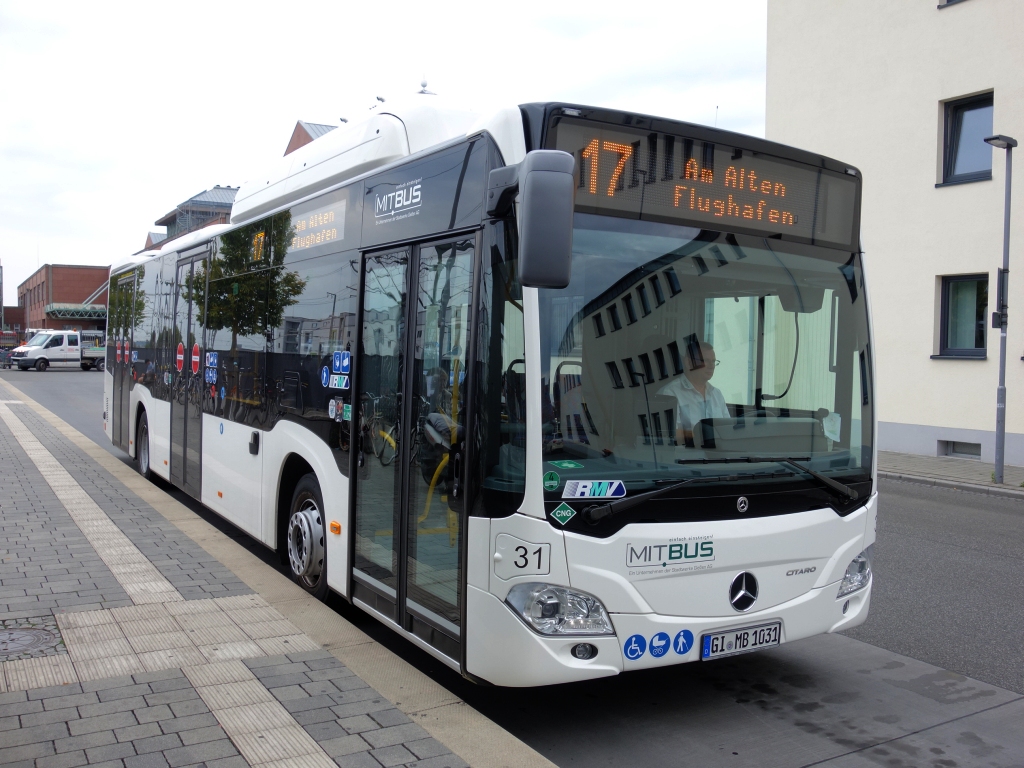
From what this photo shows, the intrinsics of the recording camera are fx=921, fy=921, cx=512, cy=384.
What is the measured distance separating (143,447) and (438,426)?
8.30 m

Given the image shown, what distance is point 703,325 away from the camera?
4.44m

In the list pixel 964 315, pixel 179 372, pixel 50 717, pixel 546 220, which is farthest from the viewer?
pixel 964 315

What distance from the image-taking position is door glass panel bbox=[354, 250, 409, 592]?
16.2 feet

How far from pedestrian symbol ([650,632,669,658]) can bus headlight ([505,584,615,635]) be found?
221 mm

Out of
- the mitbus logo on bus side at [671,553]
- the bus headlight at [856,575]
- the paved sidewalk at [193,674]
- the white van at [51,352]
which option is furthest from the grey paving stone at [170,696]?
the white van at [51,352]

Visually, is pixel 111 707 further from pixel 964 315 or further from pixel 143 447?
pixel 964 315

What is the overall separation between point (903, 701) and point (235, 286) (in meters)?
5.93

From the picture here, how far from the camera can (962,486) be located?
13.3 m

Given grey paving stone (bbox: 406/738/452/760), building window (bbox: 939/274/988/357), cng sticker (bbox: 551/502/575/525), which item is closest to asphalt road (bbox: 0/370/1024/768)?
grey paving stone (bbox: 406/738/452/760)

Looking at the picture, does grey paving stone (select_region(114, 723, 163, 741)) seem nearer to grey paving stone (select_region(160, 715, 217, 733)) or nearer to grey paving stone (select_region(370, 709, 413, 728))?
grey paving stone (select_region(160, 715, 217, 733))

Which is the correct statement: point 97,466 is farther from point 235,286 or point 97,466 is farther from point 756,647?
point 756,647

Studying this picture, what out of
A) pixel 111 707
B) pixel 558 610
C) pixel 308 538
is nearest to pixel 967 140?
pixel 308 538

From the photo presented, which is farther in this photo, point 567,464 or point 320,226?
point 320,226

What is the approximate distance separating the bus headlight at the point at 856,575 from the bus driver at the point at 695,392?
1.14 meters
